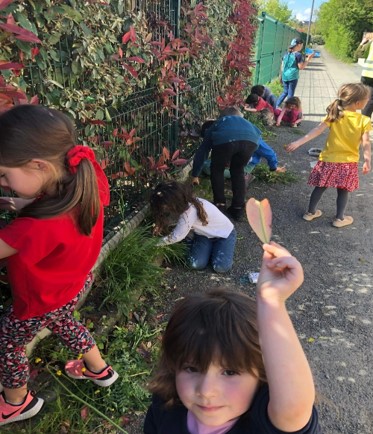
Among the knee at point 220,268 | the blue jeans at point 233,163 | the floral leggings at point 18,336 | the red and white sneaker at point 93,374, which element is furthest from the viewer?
the blue jeans at point 233,163

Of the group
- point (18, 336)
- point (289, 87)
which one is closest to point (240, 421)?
point (18, 336)

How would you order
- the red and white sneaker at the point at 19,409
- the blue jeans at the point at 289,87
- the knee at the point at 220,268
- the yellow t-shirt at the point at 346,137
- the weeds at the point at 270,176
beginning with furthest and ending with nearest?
the blue jeans at the point at 289,87 < the weeds at the point at 270,176 < the yellow t-shirt at the point at 346,137 < the knee at the point at 220,268 < the red and white sneaker at the point at 19,409

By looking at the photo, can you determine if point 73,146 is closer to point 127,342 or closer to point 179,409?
point 179,409

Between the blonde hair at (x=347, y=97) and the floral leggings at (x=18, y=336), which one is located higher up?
the blonde hair at (x=347, y=97)

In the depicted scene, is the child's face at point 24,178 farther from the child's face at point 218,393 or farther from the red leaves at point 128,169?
the red leaves at point 128,169

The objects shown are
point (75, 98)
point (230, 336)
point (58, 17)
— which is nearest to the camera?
point (230, 336)

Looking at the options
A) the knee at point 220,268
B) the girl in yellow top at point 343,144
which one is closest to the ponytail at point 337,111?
the girl in yellow top at point 343,144

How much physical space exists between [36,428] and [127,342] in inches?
33.8

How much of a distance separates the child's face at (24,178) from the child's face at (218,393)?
108cm

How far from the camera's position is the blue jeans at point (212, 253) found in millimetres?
3854

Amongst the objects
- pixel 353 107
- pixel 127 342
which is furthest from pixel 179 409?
pixel 353 107

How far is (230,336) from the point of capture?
3.73ft

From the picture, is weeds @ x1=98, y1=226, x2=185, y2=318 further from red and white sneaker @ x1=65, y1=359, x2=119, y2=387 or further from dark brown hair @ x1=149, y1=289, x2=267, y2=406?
dark brown hair @ x1=149, y1=289, x2=267, y2=406

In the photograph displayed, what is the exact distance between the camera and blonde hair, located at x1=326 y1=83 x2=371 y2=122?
14.1 feet
